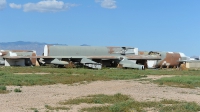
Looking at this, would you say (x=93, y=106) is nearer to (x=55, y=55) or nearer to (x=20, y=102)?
(x=20, y=102)

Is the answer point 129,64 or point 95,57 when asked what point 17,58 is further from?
point 129,64

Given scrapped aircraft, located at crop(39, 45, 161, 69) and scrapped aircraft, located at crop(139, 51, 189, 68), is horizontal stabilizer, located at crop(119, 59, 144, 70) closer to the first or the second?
scrapped aircraft, located at crop(39, 45, 161, 69)

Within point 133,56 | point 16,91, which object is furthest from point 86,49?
point 16,91

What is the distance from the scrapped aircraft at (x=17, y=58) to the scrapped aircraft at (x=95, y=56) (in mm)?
1871

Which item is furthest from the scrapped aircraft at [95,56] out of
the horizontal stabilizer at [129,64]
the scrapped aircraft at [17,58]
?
the scrapped aircraft at [17,58]

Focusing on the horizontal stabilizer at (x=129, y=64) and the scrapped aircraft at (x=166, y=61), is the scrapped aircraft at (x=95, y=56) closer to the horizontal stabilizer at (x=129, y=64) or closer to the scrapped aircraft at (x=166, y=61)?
the horizontal stabilizer at (x=129, y=64)

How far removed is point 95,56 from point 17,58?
11.8 m

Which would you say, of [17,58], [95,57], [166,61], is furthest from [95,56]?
[17,58]

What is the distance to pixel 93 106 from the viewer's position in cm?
1446

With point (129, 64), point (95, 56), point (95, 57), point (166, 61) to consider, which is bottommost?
point (129, 64)

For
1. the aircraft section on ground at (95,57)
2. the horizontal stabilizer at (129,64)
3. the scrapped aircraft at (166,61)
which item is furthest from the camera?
the scrapped aircraft at (166,61)

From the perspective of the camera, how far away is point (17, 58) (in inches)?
2082

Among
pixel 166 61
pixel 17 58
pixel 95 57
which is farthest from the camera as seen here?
pixel 166 61

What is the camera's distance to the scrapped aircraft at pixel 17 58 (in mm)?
52938
